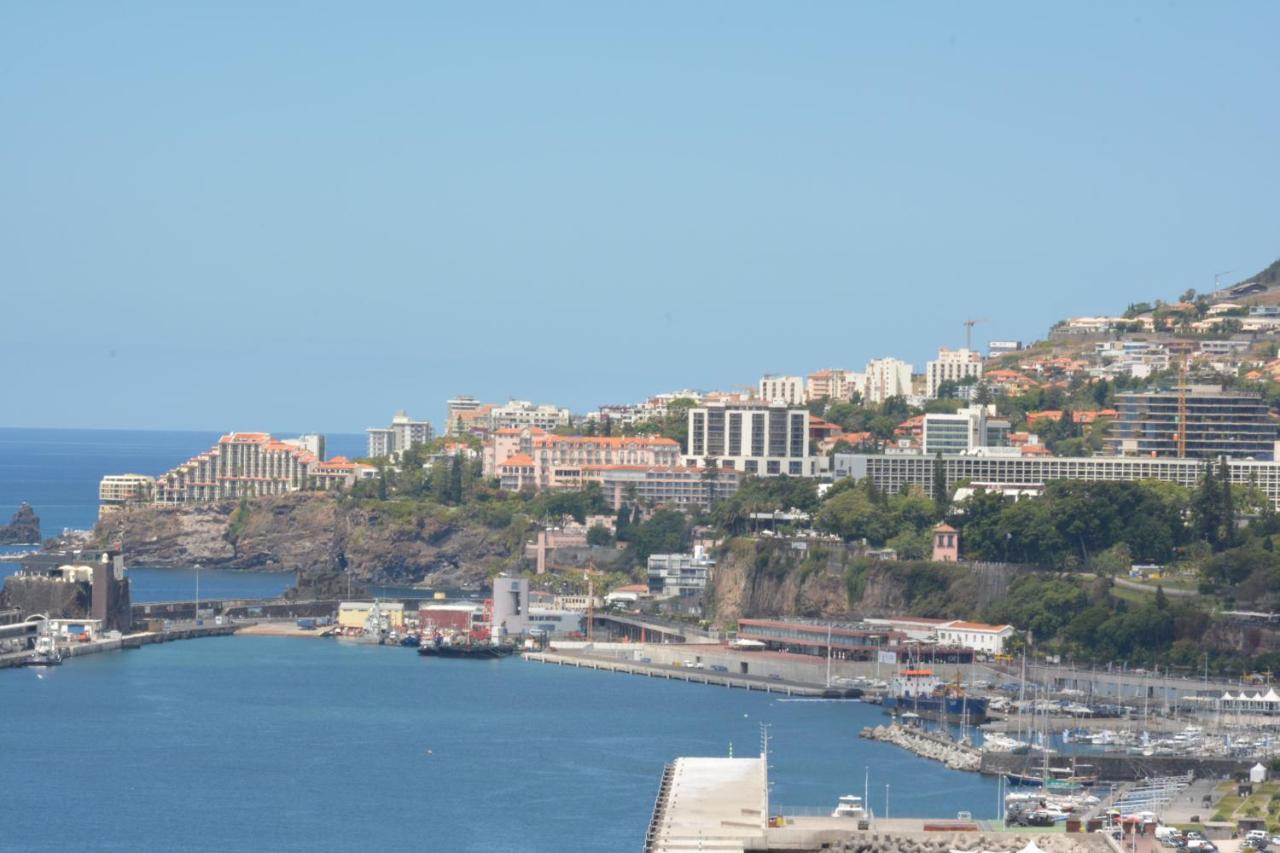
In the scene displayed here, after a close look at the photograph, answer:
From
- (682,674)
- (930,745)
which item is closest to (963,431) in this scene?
(682,674)

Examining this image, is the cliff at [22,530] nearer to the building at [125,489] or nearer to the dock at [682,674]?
the building at [125,489]

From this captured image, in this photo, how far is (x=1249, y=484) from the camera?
74562mm

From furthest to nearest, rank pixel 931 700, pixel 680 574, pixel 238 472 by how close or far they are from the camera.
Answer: pixel 238 472 → pixel 680 574 → pixel 931 700

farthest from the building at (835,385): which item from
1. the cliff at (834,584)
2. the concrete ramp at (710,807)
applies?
the concrete ramp at (710,807)

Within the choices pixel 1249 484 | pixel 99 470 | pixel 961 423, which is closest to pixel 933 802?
pixel 1249 484

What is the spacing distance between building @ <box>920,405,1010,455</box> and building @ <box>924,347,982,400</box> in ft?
62.7

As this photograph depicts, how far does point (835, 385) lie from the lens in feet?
365

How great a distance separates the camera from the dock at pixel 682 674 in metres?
60.1

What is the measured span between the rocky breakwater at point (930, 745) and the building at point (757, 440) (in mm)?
39954

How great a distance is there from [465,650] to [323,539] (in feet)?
102

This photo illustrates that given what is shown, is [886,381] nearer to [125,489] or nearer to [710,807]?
[125,489]

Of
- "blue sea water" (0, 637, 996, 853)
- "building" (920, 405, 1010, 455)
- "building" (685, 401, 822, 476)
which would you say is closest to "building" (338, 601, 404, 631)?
"blue sea water" (0, 637, 996, 853)

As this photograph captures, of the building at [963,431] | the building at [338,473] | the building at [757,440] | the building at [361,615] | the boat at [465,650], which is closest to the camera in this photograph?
the boat at [465,650]

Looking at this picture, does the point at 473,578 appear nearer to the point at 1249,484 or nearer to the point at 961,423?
the point at 961,423
